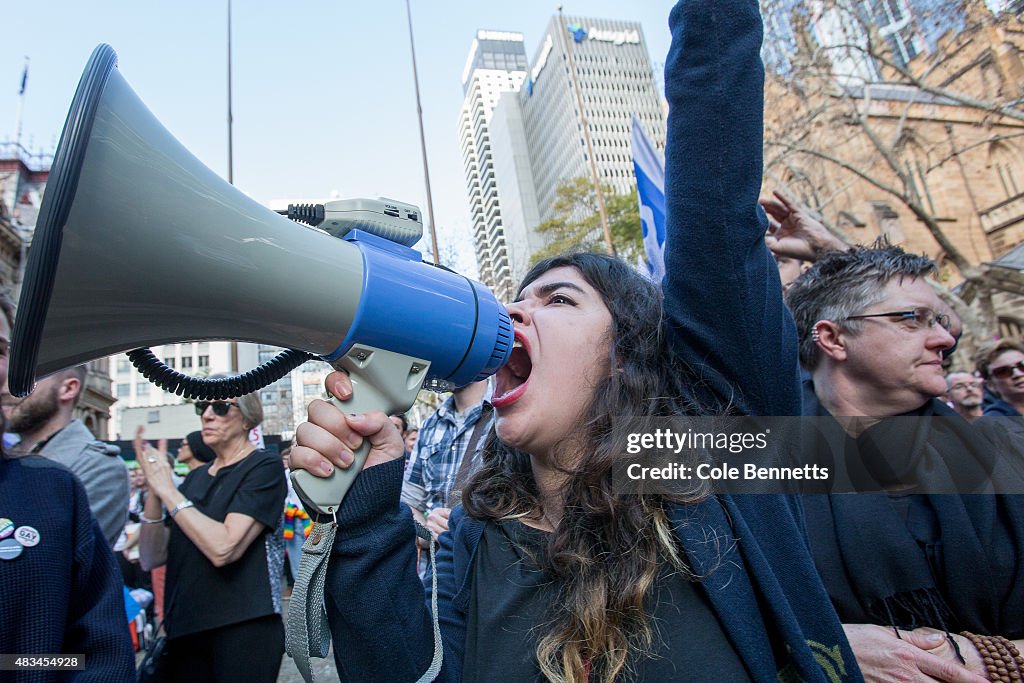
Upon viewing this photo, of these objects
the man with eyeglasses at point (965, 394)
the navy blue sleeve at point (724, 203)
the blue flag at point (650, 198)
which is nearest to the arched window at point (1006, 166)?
the man with eyeglasses at point (965, 394)

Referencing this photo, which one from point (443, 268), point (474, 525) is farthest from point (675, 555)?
point (443, 268)

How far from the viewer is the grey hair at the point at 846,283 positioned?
70.7 inches

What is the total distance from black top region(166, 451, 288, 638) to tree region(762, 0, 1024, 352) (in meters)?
8.02

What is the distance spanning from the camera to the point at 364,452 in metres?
1.04

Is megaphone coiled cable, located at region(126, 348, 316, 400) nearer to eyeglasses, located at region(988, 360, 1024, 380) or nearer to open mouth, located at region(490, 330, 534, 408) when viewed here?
open mouth, located at region(490, 330, 534, 408)

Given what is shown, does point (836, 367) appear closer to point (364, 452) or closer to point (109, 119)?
point (364, 452)

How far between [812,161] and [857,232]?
430cm

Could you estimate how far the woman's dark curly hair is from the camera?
3.24 feet

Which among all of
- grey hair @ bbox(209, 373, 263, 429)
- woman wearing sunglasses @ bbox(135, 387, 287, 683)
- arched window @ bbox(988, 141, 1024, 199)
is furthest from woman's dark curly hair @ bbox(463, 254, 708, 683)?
arched window @ bbox(988, 141, 1024, 199)

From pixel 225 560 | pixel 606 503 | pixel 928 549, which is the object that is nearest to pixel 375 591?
pixel 606 503

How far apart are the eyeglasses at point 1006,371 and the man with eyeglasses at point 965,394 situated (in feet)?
4.27

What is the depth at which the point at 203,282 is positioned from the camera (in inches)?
36.1

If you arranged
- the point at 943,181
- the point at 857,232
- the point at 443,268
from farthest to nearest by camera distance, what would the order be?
the point at 943,181
the point at 857,232
the point at 443,268

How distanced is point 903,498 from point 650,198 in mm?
2221
